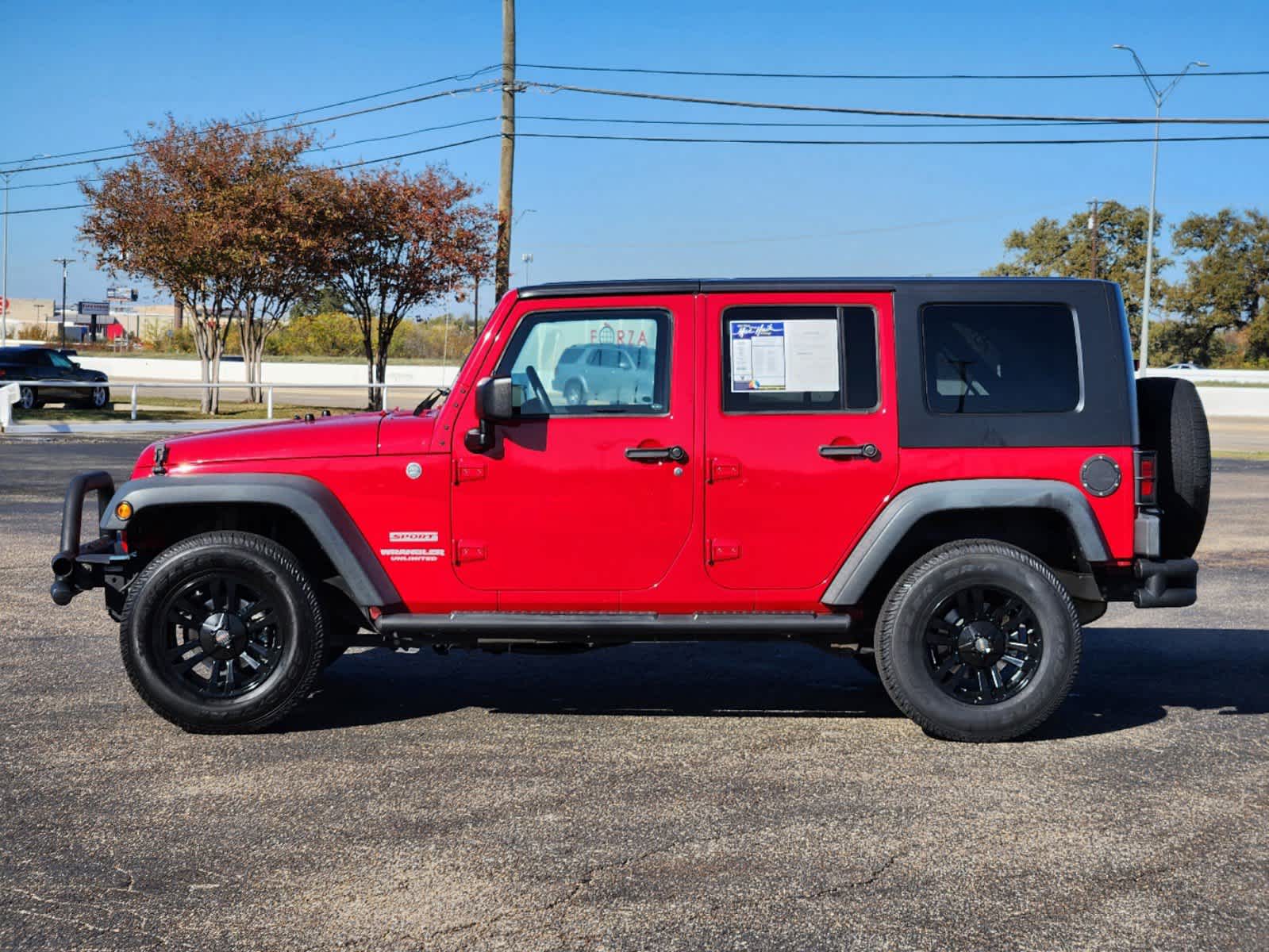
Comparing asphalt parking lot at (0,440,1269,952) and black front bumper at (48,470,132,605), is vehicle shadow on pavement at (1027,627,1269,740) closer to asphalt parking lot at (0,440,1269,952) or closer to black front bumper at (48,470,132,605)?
asphalt parking lot at (0,440,1269,952)

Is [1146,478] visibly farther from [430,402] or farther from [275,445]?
[275,445]

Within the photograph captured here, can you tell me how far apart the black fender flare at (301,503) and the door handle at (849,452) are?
77.1 inches

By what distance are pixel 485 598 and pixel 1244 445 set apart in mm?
27176

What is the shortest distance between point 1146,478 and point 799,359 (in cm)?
157

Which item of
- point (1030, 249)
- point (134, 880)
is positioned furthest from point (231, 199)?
point (1030, 249)

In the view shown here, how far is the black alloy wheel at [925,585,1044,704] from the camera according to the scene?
567cm

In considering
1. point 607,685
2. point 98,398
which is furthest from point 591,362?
point 98,398

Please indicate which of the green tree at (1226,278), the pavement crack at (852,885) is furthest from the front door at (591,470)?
the green tree at (1226,278)

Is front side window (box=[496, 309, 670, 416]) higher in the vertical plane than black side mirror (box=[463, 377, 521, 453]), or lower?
higher

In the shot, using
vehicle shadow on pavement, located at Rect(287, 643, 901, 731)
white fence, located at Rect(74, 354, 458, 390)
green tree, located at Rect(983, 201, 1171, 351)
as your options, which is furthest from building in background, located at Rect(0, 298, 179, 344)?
vehicle shadow on pavement, located at Rect(287, 643, 901, 731)

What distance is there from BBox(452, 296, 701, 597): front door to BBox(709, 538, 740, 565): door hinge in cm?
13

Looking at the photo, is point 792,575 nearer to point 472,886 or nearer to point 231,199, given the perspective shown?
→ point 472,886

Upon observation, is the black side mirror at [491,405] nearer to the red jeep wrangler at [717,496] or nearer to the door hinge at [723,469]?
the red jeep wrangler at [717,496]

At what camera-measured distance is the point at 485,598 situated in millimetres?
5754
